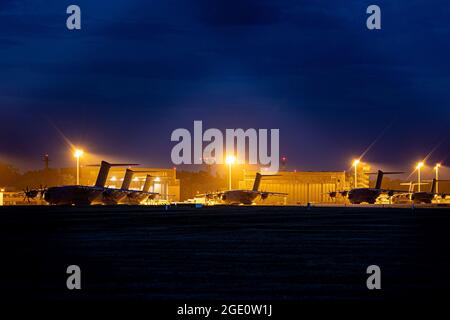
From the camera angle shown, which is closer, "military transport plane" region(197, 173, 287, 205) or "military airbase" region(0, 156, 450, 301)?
"military airbase" region(0, 156, 450, 301)

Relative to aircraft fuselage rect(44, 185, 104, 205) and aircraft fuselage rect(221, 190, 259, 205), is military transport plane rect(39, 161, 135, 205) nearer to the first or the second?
aircraft fuselage rect(44, 185, 104, 205)

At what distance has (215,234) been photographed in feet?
135

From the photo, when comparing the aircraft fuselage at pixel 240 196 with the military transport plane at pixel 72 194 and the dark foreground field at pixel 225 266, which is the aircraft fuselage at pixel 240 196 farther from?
the dark foreground field at pixel 225 266

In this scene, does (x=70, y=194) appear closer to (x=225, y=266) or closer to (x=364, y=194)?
(x=364, y=194)

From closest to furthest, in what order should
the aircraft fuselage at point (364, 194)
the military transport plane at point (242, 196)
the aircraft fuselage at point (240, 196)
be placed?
1. the aircraft fuselage at point (364, 194)
2. the military transport plane at point (242, 196)
3. the aircraft fuselage at point (240, 196)

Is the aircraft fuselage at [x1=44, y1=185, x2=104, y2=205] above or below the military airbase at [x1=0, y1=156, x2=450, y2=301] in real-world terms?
above

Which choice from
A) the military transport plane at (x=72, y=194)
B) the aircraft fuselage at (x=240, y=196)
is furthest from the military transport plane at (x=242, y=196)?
the military transport plane at (x=72, y=194)

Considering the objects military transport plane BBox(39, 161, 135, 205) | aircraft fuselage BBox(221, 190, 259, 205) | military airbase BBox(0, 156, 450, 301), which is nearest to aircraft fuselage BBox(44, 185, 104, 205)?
military transport plane BBox(39, 161, 135, 205)

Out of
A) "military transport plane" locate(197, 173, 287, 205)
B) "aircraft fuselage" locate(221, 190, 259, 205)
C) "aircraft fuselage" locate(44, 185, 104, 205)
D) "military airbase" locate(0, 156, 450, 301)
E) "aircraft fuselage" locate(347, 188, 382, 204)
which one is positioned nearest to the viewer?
"military airbase" locate(0, 156, 450, 301)
